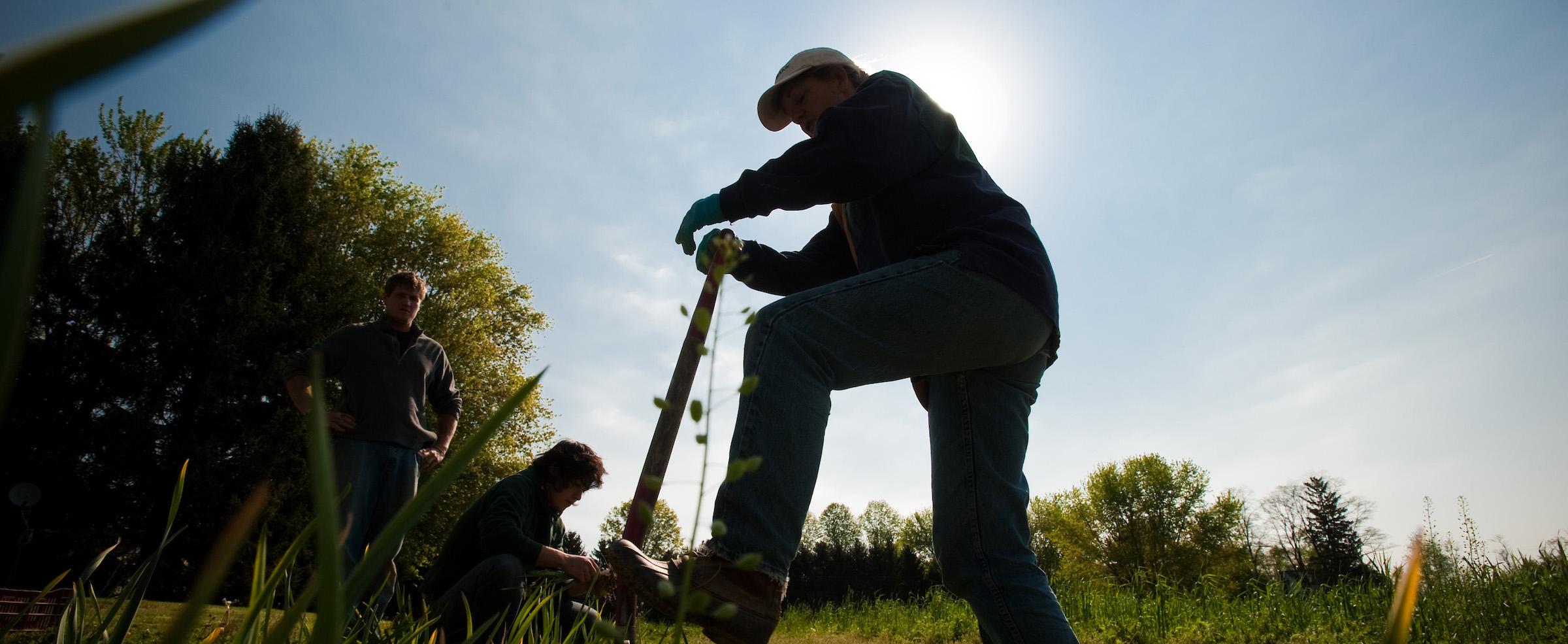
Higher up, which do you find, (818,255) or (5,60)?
(818,255)

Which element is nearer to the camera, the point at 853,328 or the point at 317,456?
the point at 317,456

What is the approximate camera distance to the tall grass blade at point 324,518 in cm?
40

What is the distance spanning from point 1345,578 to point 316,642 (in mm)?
7630

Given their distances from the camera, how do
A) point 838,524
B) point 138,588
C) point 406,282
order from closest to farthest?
point 138,588
point 406,282
point 838,524

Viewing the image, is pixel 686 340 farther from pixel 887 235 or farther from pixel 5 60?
pixel 5 60

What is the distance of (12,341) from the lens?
0.24m

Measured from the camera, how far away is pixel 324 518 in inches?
15.7

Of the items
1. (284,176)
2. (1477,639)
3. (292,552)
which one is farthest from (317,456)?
(284,176)

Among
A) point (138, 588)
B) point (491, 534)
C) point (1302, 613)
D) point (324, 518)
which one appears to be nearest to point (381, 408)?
point (491, 534)

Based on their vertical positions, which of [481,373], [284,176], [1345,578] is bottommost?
[1345,578]

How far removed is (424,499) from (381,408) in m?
4.45

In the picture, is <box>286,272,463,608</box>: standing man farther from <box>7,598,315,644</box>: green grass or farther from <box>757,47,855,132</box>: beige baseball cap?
<box>757,47,855,132</box>: beige baseball cap

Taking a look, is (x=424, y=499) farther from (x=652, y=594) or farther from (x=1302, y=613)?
(x=1302, y=613)

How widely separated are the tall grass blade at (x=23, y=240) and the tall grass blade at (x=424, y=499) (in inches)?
9.9
